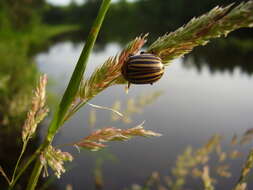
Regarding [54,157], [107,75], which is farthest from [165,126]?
[54,157]

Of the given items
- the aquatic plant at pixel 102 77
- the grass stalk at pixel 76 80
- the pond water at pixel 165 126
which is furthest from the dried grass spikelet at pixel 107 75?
the pond water at pixel 165 126

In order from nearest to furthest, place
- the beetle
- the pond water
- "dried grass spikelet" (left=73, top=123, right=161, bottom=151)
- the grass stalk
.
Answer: the grass stalk
"dried grass spikelet" (left=73, top=123, right=161, bottom=151)
the beetle
the pond water

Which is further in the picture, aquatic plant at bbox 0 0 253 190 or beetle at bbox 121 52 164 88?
beetle at bbox 121 52 164 88

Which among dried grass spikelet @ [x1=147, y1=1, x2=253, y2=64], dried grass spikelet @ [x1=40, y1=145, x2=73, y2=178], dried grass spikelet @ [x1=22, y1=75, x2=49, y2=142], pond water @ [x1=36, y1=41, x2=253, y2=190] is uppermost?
dried grass spikelet @ [x1=147, y1=1, x2=253, y2=64]

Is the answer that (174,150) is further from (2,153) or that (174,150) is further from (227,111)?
(2,153)

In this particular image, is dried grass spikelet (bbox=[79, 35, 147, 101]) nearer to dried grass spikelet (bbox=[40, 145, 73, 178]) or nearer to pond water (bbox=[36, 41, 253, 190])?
dried grass spikelet (bbox=[40, 145, 73, 178])

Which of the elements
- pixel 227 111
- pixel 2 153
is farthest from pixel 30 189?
pixel 227 111

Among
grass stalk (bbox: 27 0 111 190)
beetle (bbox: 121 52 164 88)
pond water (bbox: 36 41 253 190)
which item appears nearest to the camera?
grass stalk (bbox: 27 0 111 190)

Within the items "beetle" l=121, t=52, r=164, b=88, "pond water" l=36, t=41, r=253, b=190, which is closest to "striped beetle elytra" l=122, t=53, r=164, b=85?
"beetle" l=121, t=52, r=164, b=88

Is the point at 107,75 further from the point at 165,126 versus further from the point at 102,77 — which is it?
the point at 165,126
